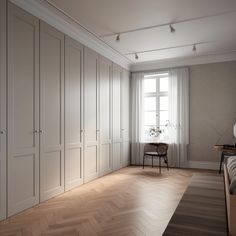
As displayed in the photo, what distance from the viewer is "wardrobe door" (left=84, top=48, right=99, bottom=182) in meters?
4.43

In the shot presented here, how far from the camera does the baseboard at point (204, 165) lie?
565 cm

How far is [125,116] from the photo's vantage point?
20.6 ft

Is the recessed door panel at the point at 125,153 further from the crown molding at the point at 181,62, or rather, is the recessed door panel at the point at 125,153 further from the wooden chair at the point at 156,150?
the crown molding at the point at 181,62

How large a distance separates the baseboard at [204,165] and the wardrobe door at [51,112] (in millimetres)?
3518

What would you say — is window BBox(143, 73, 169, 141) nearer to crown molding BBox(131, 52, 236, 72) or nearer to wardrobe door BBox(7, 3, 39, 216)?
crown molding BBox(131, 52, 236, 72)

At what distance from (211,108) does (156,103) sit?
1.42 meters

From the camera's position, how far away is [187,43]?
15.9 feet

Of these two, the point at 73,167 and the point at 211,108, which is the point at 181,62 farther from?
the point at 73,167

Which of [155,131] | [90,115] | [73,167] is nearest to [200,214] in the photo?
[73,167]

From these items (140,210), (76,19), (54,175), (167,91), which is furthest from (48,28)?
(167,91)

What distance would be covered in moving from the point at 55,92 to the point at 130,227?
2232 mm


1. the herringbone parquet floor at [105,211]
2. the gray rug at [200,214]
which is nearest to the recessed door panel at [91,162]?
the herringbone parquet floor at [105,211]

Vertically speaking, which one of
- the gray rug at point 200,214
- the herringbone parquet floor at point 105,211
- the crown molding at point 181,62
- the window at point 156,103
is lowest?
the herringbone parquet floor at point 105,211

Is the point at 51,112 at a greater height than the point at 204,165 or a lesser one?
greater
